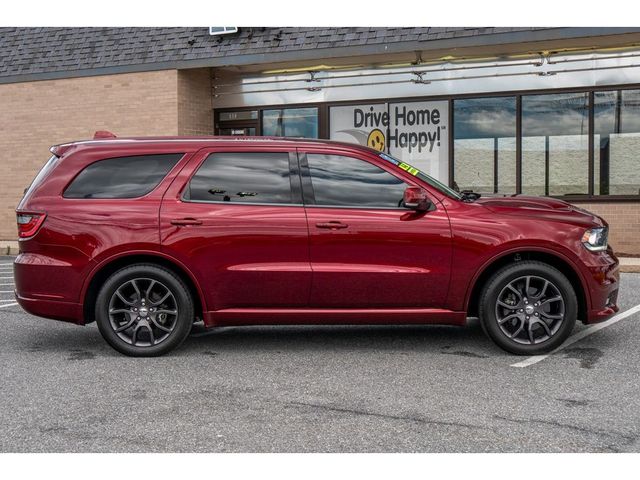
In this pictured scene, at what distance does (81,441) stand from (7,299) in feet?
19.5

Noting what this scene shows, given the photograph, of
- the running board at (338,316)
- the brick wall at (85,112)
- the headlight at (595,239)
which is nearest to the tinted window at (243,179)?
the running board at (338,316)

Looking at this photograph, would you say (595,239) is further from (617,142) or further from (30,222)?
(617,142)

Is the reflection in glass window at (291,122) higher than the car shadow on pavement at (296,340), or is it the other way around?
the reflection in glass window at (291,122)

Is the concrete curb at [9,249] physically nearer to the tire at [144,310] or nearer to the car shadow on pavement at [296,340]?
the car shadow on pavement at [296,340]

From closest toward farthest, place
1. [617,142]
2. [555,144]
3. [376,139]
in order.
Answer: [617,142] < [555,144] < [376,139]

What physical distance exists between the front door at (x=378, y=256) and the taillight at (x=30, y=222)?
2.18m

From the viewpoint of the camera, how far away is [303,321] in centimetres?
633

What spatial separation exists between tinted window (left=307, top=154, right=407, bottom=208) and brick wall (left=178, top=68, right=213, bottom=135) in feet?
33.8

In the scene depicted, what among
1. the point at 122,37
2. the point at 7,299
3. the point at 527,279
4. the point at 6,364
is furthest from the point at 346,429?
the point at 122,37

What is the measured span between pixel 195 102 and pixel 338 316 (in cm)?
1136

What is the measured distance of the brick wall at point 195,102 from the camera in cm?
1625

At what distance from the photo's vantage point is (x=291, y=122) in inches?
657

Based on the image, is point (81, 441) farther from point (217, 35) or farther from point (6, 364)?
point (217, 35)

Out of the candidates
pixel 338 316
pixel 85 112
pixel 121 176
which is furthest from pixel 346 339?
pixel 85 112
